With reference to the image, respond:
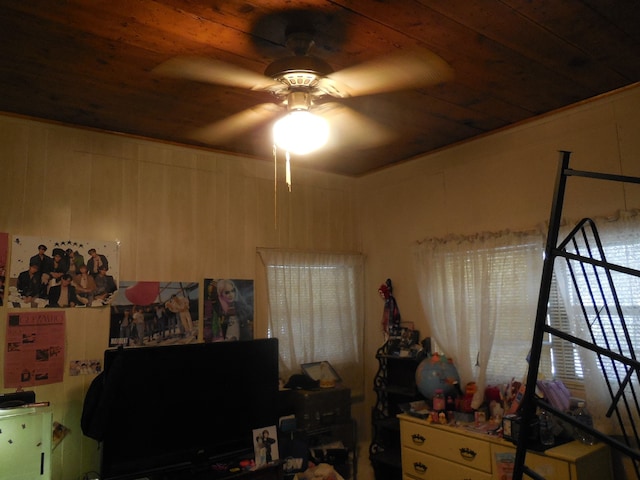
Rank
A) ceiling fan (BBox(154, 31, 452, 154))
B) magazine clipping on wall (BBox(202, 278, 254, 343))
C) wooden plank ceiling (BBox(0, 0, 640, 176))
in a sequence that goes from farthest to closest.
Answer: magazine clipping on wall (BBox(202, 278, 254, 343))
ceiling fan (BBox(154, 31, 452, 154))
wooden plank ceiling (BBox(0, 0, 640, 176))

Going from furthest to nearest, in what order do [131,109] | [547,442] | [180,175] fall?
[180,175] → [131,109] → [547,442]

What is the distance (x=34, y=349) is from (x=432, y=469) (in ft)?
8.18

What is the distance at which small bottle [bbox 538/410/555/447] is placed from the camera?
2516 millimetres

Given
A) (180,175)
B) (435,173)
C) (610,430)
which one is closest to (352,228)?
(435,173)

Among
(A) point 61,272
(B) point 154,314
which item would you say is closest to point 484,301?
(B) point 154,314

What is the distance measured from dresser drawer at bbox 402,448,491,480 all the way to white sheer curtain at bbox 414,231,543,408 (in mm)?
408

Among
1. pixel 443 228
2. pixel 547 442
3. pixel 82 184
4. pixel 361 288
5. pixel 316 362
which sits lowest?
pixel 547 442

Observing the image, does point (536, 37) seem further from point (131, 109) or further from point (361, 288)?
point (361, 288)

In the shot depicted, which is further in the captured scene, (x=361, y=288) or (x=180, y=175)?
(x=361, y=288)

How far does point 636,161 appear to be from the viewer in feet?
8.46

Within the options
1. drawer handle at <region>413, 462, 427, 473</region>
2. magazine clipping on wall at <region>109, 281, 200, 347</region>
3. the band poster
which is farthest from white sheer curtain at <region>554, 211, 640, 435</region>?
the band poster

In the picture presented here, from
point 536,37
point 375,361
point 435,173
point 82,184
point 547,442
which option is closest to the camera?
point 536,37

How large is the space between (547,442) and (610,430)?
0.36 m

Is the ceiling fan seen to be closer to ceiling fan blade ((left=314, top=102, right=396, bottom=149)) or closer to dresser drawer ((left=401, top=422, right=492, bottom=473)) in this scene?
ceiling fan blade ((left=314, top=102, right=396, bottom=149))
